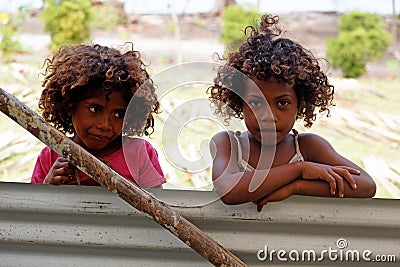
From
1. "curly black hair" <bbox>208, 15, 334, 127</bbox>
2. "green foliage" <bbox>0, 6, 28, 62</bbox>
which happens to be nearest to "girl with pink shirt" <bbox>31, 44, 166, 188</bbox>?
"curly black hair" <bbox>208, 15, 334, 127</bbox>

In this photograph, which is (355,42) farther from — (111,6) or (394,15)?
(111,6)

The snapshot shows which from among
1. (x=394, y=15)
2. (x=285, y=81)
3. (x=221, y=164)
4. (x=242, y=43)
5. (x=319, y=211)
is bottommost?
(x=319, y=211)

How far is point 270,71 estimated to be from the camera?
2035mm

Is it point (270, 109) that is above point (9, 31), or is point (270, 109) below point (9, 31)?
below

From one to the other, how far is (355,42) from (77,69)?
250 inches

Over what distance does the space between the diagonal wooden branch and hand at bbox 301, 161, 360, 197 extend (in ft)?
1.22

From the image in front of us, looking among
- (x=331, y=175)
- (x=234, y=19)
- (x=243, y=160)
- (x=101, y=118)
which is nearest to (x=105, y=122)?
(x=101, y=118)

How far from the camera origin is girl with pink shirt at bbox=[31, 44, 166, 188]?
2143 millimetres

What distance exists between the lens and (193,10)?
8.91 m

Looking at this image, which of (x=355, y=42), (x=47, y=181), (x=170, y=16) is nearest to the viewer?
(x=47, y=181)

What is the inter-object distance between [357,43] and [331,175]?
658 cm

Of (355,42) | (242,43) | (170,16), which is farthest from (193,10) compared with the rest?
(242,43)

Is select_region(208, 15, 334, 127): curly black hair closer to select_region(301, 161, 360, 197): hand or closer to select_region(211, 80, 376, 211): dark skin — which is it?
select_region(211, 80, 376, 211): dark skin

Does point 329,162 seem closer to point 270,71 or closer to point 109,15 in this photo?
point 270,71
